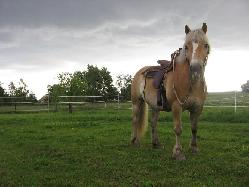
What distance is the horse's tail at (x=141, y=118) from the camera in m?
11.0

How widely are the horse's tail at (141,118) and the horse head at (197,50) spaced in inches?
121

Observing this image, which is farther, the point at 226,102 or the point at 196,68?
the point at 226,102

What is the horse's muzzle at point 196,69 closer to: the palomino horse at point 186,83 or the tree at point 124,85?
the palomino horse at point 186,83

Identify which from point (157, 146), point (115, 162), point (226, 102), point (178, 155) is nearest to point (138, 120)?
point (157, 146)

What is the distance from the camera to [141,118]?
1105 centimetres

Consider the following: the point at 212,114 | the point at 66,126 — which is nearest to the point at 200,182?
the point at 66,126

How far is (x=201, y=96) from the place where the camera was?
28.7ft

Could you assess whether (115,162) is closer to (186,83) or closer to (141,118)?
(186,83)

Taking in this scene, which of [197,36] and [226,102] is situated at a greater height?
[197,36]

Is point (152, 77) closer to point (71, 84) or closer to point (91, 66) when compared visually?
point (71, 84)

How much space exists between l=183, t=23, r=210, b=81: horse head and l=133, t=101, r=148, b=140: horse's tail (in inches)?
121

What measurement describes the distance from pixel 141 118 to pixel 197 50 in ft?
12.4

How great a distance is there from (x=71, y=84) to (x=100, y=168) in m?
37.9

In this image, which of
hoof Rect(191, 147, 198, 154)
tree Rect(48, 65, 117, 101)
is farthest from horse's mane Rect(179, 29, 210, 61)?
tree Rect(48, 65, 117, 101)
